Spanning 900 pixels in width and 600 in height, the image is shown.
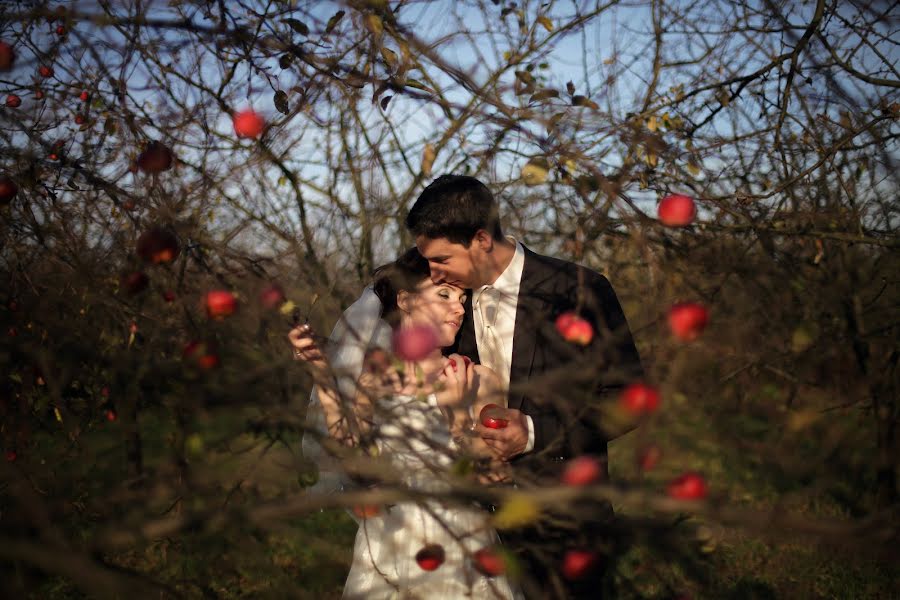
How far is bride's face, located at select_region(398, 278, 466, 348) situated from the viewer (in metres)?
2.11

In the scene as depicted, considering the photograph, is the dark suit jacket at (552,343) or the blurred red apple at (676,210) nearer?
the blurred red apple at (676,210)

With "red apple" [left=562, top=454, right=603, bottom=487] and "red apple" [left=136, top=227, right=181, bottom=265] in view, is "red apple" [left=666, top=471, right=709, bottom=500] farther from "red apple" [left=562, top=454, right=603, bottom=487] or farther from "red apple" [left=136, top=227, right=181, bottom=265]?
"red apple" [left=136, top=227, right=181, bottom=265]

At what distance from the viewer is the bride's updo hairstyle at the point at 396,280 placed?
7.20 ft

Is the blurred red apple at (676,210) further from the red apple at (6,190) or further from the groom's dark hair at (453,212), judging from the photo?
the red apple at (6,190)

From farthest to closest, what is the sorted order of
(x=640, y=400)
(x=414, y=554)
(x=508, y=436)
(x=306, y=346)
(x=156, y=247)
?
(x=414, y=554)
(x=508, y=436)
(x=156, y=247)
(x=306, y=346)
(x=640, y=400)

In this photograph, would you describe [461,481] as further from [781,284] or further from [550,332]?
[781,284]

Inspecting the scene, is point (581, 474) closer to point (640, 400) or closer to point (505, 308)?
point (640, 400)

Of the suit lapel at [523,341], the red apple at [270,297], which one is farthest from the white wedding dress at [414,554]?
the red apple at [270,297]

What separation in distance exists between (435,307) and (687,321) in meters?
1.02

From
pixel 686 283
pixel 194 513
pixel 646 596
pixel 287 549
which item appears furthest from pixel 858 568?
pixel 194 513

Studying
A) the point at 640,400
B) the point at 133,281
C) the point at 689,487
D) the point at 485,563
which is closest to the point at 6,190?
the point at 133,281

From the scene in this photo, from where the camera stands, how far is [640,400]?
3.53 feet

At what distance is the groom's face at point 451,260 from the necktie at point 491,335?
0.30 ft

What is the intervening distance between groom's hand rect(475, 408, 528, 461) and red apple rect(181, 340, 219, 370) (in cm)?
76
